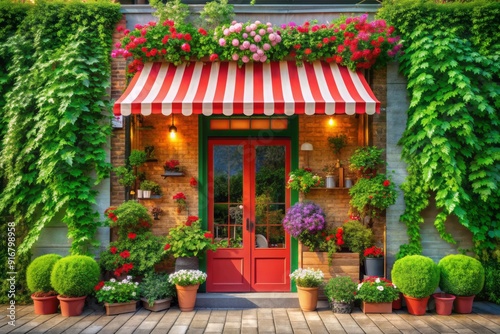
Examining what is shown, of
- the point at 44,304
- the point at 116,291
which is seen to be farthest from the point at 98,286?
the point at 44,304

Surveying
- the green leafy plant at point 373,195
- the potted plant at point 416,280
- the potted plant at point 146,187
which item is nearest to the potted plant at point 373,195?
the green leafy plant at point 373,195

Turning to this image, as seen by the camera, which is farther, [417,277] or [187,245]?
[187,245]

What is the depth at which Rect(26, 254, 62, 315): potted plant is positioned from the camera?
788 cm

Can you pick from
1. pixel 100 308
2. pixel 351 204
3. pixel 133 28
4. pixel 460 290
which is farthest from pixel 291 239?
pixel 133 28

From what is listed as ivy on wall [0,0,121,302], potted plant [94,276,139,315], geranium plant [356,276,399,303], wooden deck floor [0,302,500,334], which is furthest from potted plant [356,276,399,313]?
ivy on wall [0,0,121,302]

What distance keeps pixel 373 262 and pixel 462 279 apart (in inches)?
58.3

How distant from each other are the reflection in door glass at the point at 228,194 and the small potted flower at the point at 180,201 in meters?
0.64

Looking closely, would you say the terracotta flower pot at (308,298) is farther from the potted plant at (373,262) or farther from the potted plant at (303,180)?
the potted plant at (303,180)

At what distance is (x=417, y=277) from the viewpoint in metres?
7.72

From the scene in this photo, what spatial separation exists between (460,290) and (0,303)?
320 inches

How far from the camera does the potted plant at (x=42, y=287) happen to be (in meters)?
7.88

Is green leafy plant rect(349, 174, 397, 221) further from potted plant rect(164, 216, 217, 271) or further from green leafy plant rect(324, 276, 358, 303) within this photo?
potted plant rect(164, 216, 217, 271)

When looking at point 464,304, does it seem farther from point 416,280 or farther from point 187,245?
point 187,245

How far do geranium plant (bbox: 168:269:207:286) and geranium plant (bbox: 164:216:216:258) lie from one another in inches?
Result: 14.4
